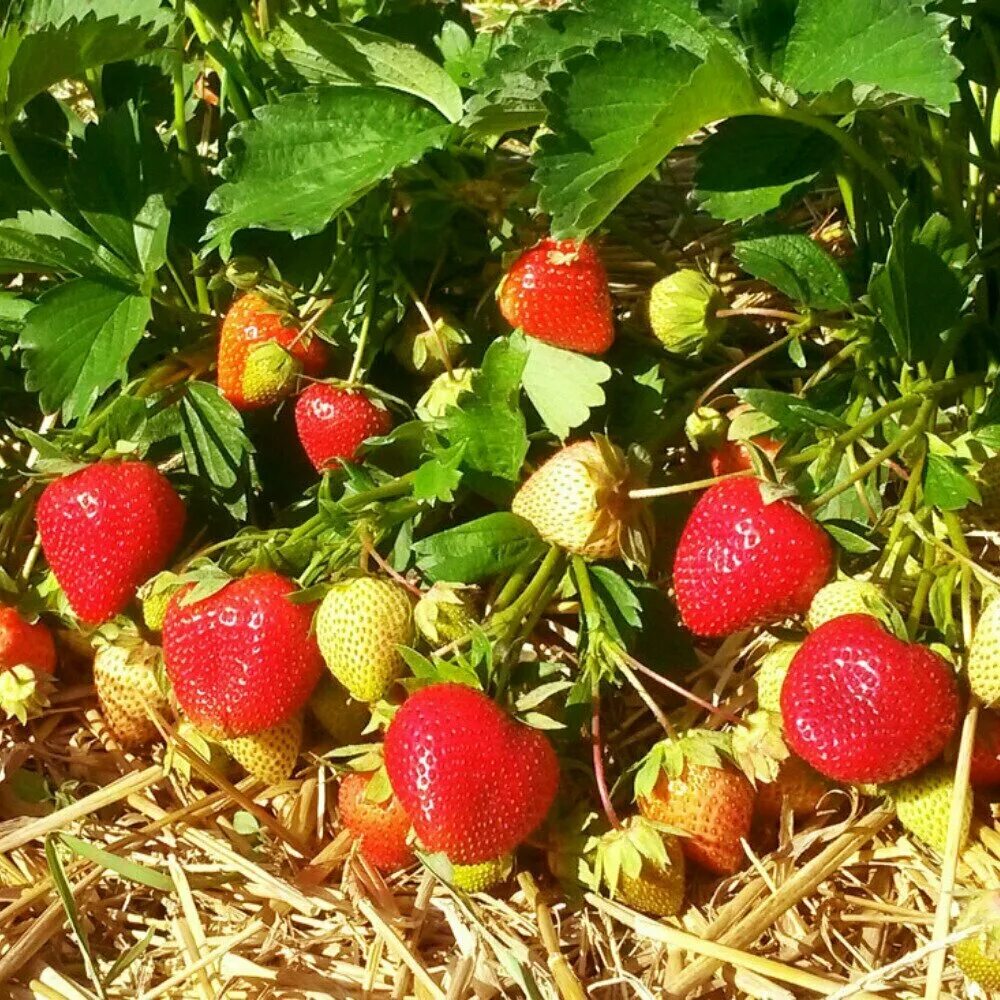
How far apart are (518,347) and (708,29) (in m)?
0.32

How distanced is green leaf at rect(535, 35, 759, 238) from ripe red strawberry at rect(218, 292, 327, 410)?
0.36 m

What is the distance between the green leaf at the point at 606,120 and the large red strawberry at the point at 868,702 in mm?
376

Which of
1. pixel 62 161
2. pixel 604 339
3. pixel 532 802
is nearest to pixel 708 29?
pixel 604 339

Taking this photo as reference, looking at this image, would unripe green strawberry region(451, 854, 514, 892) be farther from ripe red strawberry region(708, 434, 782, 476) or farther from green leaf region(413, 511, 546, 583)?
ripe red strawberry region(708, 434, 782, 476)

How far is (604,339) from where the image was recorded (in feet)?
3.89

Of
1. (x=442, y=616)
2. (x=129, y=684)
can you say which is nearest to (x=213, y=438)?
(x=129, y=684)

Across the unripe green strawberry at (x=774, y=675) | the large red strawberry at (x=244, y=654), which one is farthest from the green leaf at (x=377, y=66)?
the unripe green strawberry at (x=774, y=675)

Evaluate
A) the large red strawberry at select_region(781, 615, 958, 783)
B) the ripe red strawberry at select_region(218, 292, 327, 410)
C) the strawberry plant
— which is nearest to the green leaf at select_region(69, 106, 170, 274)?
the strawberry plant

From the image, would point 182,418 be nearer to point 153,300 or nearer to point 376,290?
point 153,300

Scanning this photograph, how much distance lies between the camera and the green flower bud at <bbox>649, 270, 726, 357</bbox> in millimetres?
1196

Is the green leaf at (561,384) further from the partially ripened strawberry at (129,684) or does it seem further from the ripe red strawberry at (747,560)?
the partially ripened strawberry at (129,684)

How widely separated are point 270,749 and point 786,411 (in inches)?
22.5

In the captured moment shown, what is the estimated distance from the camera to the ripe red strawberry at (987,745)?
1046 mm

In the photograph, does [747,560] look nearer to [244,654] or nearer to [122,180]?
[244,654]
